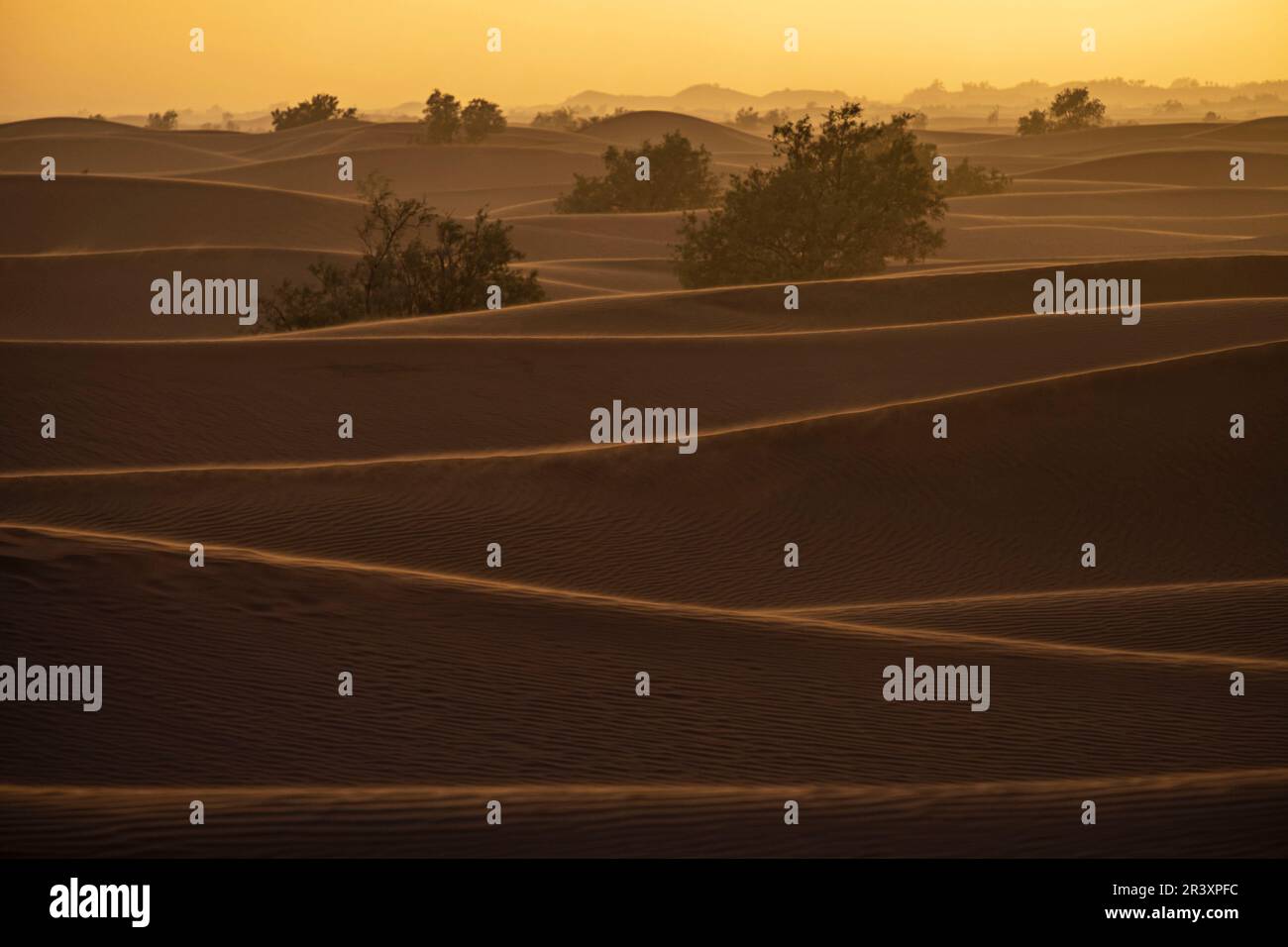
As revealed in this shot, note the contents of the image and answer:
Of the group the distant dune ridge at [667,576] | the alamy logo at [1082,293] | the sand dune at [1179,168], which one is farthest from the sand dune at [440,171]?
the alamy logo at [1082,293]

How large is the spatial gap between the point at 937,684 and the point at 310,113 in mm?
95907

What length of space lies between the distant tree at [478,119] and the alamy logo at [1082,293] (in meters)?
55.7

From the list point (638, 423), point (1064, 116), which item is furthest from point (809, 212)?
point (1064, 116)

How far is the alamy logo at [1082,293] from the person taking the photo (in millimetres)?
28703

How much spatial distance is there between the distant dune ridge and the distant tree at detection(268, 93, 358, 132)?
221 feet

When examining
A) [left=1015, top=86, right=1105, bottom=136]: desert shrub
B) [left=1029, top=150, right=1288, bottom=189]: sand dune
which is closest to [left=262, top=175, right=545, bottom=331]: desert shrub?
[left=1029, top=150, right=1288, bottom=189]: sand dune

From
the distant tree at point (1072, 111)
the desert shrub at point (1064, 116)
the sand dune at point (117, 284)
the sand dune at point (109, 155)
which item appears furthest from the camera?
the distant tree at point (1072, 111)

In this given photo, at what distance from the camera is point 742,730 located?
9148mm

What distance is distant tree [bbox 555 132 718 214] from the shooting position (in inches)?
2194

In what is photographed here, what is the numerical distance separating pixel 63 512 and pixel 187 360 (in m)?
7.18

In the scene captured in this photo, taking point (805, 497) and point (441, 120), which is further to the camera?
point (441, 120)
